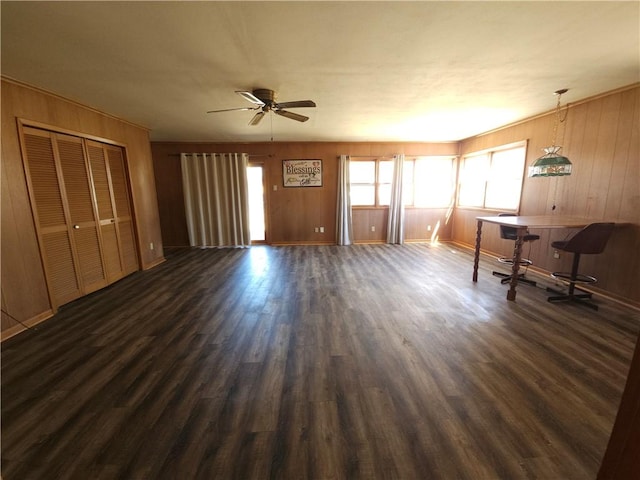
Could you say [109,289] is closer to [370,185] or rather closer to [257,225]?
[257,225]

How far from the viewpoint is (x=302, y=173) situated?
613 cm

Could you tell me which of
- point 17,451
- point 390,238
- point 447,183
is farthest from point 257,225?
point 17,451

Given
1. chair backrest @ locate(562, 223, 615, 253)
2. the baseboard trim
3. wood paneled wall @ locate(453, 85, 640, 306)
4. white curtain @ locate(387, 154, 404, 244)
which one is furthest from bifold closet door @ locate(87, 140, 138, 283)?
wood paneled wall @ locate(453, 85, 640, 306)

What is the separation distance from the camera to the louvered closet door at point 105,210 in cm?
361

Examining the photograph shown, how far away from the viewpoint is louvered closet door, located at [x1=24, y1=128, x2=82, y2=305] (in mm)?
2771

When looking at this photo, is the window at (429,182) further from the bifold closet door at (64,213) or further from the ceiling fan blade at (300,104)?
the bifold closet door at (64,213)

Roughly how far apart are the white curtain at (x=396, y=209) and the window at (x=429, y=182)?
23 cm

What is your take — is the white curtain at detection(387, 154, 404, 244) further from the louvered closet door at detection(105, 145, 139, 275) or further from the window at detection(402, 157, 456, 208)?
the louvered closet door at detection(105, 145, 139, 275)

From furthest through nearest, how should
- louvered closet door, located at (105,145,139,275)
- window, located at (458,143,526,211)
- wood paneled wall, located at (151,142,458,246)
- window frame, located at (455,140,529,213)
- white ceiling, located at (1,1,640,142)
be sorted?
wood paneled wall, located at (151,142,458,246) → window, located at (458,143,526,211) → window frame, located at (455,140,529,213) → louvered closet door, located at (105,145,139,275) → white ceiling, located at (1,1,640,142)

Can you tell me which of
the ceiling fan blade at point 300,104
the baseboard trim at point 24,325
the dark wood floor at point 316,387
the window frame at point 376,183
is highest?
the ceiling fan blade at point 300,104

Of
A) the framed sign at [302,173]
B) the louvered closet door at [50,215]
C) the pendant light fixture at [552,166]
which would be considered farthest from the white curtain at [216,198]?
the pendant light fixture at [552,166]

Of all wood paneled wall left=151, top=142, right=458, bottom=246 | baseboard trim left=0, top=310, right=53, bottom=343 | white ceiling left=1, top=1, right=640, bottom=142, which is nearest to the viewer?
white ceiling left=1, top=1, right=640, bottom=142

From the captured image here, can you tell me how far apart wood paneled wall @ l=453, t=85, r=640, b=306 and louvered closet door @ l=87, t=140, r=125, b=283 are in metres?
6.46

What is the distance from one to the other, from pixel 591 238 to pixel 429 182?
387 centimetres
